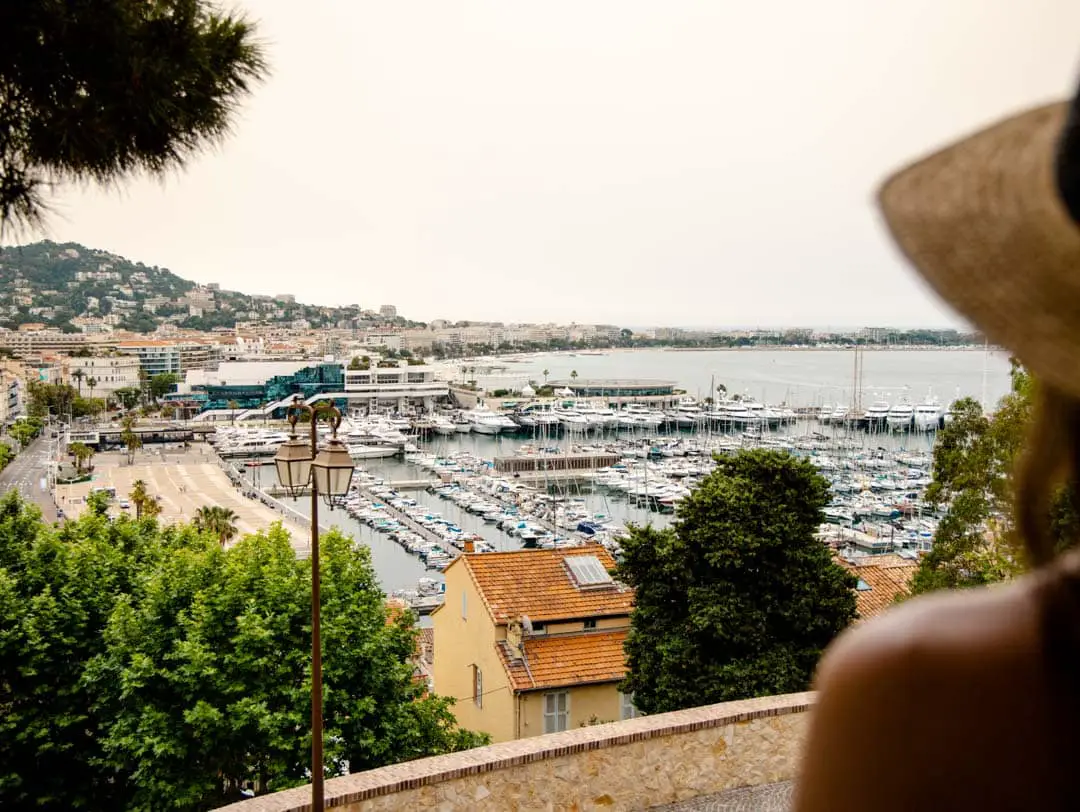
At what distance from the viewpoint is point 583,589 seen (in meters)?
11.1

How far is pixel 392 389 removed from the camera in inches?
2945

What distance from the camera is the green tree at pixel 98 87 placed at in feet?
7.46

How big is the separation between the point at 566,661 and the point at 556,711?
0.58 meters

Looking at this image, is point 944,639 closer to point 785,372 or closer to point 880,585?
point 880,585

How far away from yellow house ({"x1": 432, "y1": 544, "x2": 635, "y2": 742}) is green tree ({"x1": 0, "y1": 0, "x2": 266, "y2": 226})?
812cm

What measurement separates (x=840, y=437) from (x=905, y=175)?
5739 cm

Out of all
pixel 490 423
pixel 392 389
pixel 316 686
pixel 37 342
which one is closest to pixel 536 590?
pixel 316 686

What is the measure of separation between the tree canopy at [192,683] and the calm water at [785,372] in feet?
204

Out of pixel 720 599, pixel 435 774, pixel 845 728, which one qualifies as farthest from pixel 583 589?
pixel 845 728

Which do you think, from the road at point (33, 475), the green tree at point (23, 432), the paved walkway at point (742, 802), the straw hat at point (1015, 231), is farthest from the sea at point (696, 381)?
the green tree at point (23, 432)

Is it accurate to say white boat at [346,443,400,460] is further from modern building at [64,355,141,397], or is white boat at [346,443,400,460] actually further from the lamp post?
the lamp post

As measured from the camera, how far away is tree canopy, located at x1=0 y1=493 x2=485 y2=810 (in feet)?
22.2

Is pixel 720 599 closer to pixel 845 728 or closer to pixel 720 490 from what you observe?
pixel 720 490

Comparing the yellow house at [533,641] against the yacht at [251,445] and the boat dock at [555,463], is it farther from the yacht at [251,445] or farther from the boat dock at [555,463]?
the yacht at [251,445]
